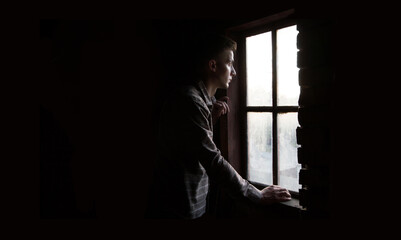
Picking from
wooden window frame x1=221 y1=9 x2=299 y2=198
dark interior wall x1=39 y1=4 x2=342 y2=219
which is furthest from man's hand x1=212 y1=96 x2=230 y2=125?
dark interior wall x1=39 y1=4 x2=342 y2=219

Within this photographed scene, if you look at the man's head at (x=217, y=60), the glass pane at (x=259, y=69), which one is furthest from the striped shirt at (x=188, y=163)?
the glass pane at (x=259, y=69)

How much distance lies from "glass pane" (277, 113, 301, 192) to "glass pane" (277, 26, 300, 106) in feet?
0.34

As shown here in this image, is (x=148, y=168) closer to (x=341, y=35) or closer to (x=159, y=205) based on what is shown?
(x=159, y=205)

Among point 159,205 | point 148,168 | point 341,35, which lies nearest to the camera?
point 341,35

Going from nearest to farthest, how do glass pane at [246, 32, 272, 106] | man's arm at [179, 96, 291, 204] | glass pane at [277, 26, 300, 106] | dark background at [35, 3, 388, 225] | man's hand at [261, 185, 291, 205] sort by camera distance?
man's arm at [179, 96, 291, 204]
man's hand at [261, 185, 291, 205]
glass pane at [277, 26, 300, 106]
glass pane at [246, 32, 272, 106]
dark background at [35, 3, 388, 225]

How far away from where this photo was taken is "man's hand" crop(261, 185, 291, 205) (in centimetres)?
140

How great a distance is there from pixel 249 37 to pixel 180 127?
877 millimetres

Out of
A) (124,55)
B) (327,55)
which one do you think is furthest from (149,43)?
(327,55)

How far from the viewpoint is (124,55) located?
6.77 ft

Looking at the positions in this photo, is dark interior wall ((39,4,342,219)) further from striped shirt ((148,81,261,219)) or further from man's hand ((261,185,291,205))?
man's hand ((261,185,291,205))

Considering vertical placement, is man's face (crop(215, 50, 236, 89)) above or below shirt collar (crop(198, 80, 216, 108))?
above

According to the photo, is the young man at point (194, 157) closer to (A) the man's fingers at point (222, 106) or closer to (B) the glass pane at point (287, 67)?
(A) the man's fingers at point (222, 106)

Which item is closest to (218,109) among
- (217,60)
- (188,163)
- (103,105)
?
(217,60)

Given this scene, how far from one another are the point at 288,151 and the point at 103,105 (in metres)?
→ 1.41
